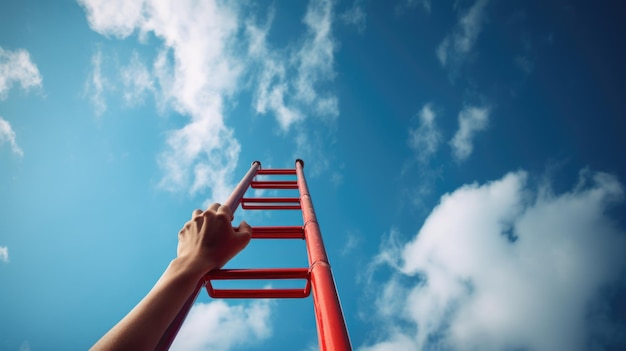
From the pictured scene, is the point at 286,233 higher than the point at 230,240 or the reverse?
higher

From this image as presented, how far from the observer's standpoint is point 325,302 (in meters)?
1.28

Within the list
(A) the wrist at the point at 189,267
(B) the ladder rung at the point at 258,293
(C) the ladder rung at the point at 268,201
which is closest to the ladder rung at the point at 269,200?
(C) the ladder rung at the point at 268,201

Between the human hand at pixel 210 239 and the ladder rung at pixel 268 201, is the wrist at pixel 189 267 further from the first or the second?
the ladder rung at pixel 268 201

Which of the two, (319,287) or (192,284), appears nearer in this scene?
(192,284)

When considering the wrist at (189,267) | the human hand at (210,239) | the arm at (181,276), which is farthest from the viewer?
the human hand at (210,239)

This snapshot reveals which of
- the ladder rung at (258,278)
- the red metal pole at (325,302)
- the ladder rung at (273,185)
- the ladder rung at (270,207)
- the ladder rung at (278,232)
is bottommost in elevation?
the red metal pole at (325,302)

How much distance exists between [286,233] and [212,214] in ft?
3.42

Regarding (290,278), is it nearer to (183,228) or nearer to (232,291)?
(232,291)

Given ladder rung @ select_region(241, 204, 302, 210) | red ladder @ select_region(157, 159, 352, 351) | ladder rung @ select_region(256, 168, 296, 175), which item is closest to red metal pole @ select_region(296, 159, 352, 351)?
red ladder @ select_region(157, 159, 352, 351)

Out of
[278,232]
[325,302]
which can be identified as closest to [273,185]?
[278,232]

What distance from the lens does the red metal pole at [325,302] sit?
3.52 feet

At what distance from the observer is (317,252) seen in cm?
171

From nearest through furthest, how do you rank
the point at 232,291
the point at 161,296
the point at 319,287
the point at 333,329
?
the point at 161,296
the point at 333,329
the point at 319,287
the point at 232,291

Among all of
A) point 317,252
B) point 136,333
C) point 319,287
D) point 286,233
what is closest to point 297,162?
point 286,233
